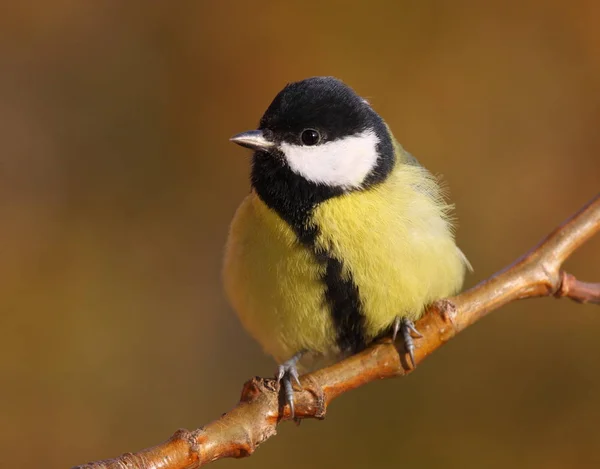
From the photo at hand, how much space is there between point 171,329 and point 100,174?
0.74 metres

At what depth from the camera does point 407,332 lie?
1.80 m

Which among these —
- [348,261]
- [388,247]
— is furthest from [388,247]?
[348,261]

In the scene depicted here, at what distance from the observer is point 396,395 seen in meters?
2.84

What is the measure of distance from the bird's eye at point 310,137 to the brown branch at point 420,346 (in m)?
0.49

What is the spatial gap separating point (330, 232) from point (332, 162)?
0.56ft

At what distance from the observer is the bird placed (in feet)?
5.86

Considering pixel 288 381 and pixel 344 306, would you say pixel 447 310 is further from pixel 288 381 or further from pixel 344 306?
pixel 288 381

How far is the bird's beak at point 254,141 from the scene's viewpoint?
1814 millimetres

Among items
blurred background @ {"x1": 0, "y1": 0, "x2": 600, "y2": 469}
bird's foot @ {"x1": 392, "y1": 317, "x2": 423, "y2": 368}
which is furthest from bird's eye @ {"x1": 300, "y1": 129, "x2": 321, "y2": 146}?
blurred background @ {"x1": 0, "y1": 0, "x2": 600, "y2": 469}

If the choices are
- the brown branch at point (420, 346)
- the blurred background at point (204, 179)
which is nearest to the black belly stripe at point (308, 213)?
the brown branch at point (420, 346)

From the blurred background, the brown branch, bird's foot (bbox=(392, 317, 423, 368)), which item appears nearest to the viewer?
the brown branch

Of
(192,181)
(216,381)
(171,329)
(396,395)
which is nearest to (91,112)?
(192,181)

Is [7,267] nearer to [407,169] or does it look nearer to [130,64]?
[130,64]

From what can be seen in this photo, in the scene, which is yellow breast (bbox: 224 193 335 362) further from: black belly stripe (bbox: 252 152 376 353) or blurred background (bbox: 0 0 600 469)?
blurred background (bbox: 0 0 600 469)
